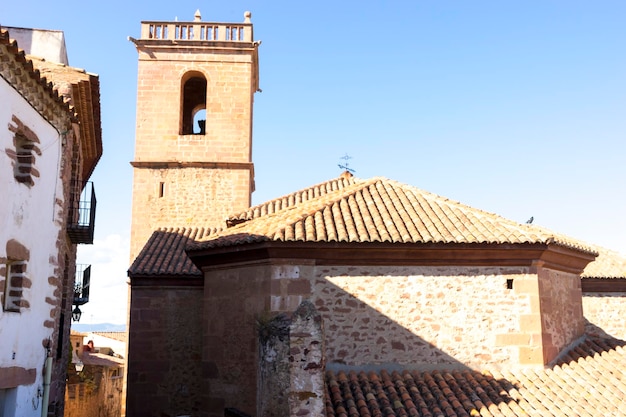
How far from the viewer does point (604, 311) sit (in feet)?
53.9

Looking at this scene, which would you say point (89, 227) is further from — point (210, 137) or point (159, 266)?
point (210, 137)

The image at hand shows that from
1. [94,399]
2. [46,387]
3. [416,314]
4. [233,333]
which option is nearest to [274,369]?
[233,333]

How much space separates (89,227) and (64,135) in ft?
9.18

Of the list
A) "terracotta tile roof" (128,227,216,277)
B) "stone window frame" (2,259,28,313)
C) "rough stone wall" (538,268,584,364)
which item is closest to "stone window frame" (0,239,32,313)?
"stone window frame" (2,259,28,313)

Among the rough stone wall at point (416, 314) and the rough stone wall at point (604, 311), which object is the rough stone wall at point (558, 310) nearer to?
the rough stone wall at point (416, 314)

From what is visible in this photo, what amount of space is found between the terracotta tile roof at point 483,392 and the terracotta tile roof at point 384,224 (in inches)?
85.1

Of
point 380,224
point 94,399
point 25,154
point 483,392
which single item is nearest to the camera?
point 25,154

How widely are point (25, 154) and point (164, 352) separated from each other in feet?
22.3

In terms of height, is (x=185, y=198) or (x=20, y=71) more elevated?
(x=20, y=71)

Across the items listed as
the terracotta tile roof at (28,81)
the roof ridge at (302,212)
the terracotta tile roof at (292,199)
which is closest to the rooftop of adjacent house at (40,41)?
the terracotta tile roof at (28,81)

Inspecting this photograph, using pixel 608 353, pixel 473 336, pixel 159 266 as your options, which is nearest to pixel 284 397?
pixel 473 336

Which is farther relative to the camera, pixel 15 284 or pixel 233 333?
pixel 233 333

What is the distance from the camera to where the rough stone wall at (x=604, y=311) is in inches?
644

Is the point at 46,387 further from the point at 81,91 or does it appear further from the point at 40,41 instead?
the point at 40,41
